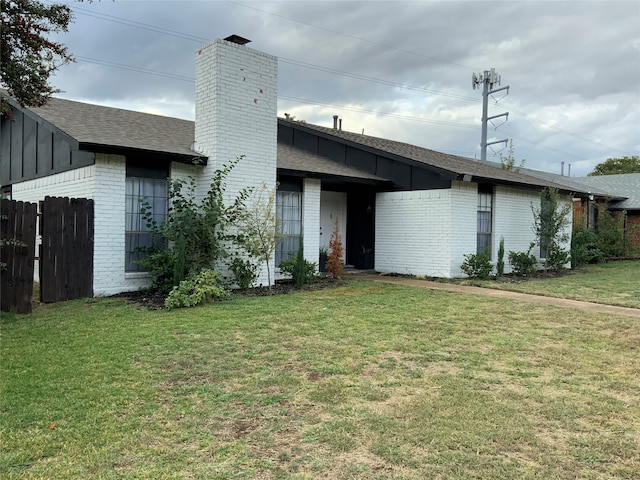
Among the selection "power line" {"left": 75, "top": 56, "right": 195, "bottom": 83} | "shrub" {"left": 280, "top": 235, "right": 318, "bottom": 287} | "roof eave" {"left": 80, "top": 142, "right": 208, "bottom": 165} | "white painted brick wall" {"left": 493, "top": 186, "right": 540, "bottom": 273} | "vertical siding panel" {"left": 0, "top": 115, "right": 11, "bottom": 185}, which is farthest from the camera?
"power line" {"left": 75, "top": 56, "right": 195, "bottom": 83}

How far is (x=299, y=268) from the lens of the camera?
1080 centimetres

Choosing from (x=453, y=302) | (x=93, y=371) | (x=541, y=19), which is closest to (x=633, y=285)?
(x=453, y=302)

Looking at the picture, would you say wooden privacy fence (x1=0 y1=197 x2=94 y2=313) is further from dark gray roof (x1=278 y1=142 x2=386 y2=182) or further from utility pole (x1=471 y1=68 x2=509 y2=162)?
utility pole (x1=471 y1=68 x2=509 y2=162)

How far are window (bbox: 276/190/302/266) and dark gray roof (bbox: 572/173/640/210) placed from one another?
18869mm

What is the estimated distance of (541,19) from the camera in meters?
12.9

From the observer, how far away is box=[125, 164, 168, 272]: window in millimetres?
9422

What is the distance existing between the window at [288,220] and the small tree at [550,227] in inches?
304

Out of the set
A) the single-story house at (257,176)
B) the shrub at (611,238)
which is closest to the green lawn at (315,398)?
the single-story house at (257,176)

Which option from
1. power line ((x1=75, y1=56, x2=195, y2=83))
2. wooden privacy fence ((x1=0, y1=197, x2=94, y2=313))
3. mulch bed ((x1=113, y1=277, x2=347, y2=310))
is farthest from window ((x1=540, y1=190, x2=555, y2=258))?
power line ((x1=75, y1=56, x2=195, y2=83))

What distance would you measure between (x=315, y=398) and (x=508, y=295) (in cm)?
737

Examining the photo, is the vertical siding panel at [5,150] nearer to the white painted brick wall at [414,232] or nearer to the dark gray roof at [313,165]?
the dark gray roof at [313,165]

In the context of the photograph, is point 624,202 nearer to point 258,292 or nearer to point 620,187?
point 620,187

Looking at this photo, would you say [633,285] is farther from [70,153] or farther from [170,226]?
[70,153]

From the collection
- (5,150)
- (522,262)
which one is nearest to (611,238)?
(522,262)
